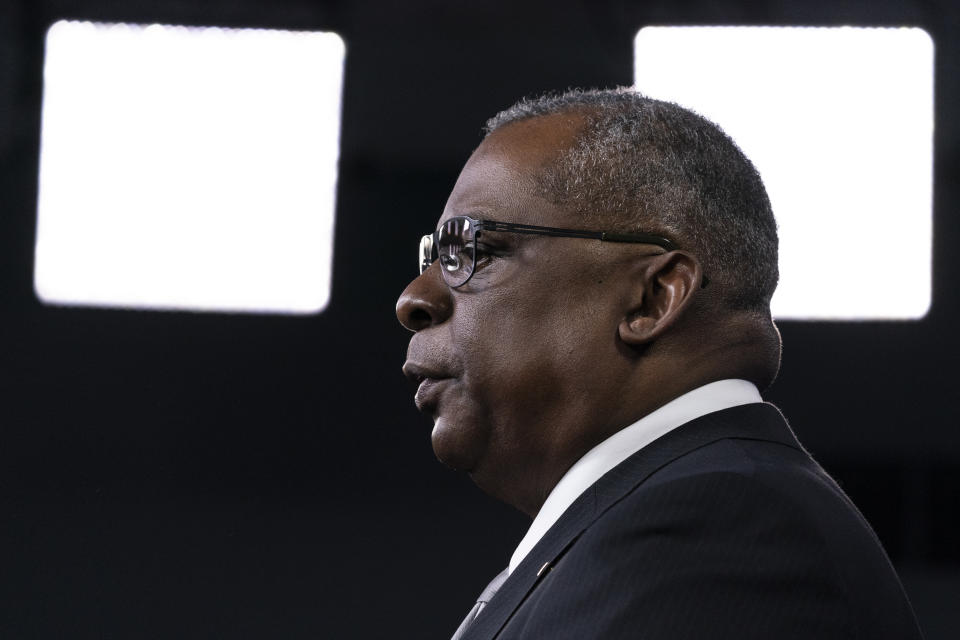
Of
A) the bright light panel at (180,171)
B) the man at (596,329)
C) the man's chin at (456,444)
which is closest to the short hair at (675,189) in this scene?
the man at (596,329)

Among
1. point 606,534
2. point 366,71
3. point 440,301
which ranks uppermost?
point 366,71

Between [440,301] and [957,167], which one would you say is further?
[957,167]

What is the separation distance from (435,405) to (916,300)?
1.75 metres

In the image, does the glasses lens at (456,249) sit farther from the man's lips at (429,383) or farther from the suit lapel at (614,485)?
the suit lapel at (614,485)

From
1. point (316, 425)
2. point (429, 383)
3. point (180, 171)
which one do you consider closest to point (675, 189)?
point (429, 383)

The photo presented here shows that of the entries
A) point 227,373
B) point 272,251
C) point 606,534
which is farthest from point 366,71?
point 606,534

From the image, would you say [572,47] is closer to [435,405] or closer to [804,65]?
[804,65]

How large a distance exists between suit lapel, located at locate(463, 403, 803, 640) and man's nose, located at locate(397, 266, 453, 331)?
0.26 meters

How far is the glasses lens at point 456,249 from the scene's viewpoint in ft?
3.80

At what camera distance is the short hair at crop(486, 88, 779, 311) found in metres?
1.08

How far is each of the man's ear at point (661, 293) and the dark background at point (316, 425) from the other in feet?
5.11

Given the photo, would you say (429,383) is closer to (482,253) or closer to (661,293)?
(482,253)

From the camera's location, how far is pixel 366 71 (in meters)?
2.64

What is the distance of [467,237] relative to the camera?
1.16m
